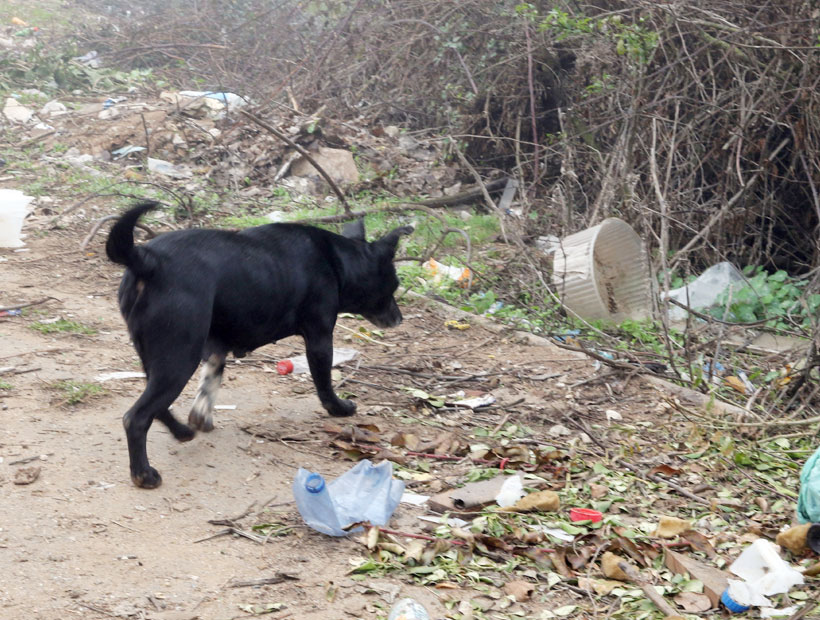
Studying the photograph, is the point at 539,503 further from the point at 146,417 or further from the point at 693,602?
the point at 146,417

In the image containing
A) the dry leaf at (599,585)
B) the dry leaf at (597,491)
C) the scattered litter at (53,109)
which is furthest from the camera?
the scattered litter at (53,109)

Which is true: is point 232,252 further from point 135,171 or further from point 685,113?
point 135,171

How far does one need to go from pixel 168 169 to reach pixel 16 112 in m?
3.44

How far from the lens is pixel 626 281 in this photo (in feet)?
24.6

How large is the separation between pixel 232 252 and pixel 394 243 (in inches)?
53.8

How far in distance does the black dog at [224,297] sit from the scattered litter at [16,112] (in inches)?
345

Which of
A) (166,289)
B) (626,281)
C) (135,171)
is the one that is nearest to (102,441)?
(166,289)

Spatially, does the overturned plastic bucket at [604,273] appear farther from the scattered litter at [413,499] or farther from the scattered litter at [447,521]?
the scattered litter at [447,521]

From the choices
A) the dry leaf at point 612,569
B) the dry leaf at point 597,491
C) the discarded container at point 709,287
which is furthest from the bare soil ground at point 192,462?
the discarded container at point 709,287

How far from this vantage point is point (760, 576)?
3287 mm

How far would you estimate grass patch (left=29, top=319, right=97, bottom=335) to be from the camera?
5.85 metres

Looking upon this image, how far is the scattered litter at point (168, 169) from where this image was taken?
1034 cm

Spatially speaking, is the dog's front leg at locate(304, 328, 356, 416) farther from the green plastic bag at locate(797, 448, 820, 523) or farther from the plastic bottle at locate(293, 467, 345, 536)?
the green plastic bag at locate(797, 448, 820, 523)

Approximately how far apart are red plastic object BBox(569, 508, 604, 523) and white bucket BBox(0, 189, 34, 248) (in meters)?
6.05
